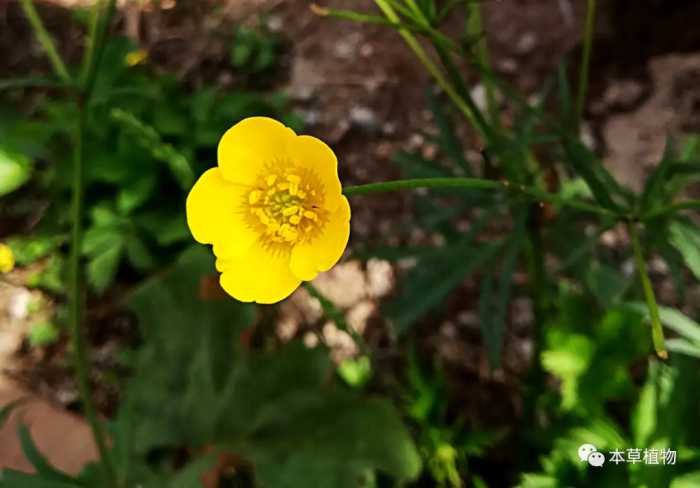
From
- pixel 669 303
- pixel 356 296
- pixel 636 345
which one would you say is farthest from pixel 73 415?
pixel 669 303

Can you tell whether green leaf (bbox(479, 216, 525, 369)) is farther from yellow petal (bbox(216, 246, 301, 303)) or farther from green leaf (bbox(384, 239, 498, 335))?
yellow petal (bbox(216, 246, 301, 303))

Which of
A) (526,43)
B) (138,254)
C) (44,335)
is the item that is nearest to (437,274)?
(138,254)

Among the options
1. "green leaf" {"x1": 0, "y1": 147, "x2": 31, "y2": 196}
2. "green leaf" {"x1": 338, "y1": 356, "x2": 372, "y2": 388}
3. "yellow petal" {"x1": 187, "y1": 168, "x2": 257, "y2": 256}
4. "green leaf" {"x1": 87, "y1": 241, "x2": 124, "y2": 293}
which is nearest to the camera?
"yellow petal" {"x1": 187, "y1": 168, "x2": 257, "y2": 256}

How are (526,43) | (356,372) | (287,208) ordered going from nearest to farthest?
(287,208) → (356,372) → (526,43)

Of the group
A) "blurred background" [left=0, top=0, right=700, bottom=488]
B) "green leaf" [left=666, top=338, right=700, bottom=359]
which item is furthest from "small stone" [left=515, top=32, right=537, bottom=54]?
"green leaf" [left=666, top=338, right=700, bottom=359]

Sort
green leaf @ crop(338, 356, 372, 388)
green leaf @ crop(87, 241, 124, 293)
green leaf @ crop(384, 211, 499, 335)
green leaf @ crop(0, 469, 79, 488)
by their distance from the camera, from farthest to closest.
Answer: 1. green leaf @ crop(87, 241, 124, 293)
2. green leaf @ crop(338, 356, 372, 388)
3. green leaf @ crop(384, 211, 499, 335)
4. green leaf @ crop(0, 469, 79, 488)

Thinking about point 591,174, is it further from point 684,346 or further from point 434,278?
point 434,278

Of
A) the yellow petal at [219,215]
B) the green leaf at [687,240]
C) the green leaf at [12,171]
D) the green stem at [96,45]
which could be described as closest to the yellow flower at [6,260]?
the green leaf at [12,171]
